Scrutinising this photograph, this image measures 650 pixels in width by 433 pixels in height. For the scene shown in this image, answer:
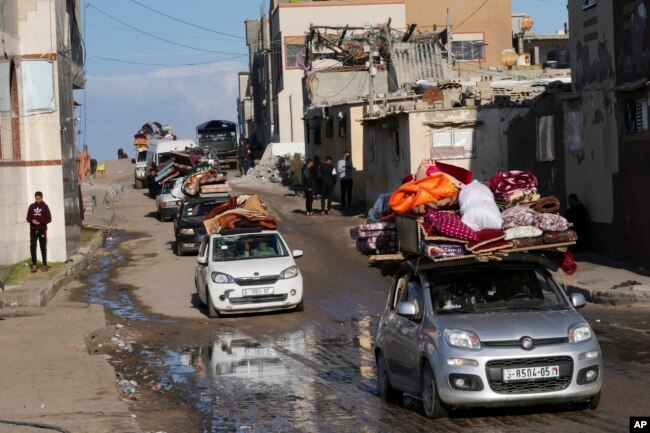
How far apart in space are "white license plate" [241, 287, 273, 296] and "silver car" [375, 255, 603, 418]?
9.29m

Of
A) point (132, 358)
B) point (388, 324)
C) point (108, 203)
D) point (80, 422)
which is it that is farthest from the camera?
point (108, 203)

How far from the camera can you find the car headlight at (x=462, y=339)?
10.3m

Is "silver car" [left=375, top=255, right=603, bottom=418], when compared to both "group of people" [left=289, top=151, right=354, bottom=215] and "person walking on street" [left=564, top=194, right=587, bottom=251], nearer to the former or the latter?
"person walking on street" [left=564, top=194, right=587, bottom=251]

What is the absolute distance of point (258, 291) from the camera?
69.3 ft

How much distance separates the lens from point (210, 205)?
33.8 metres

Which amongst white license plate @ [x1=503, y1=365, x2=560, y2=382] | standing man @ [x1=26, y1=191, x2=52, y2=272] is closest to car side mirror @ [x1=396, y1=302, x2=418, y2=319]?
white license plate @ [x1=503, y1=365, x2=560, y2=382]

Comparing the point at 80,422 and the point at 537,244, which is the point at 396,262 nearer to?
the point at 537,244

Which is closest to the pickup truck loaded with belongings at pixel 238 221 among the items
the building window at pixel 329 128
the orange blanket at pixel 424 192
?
the orange blanket at pixel 424 192

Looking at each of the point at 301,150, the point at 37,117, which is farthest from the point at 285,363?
the point at 301,150

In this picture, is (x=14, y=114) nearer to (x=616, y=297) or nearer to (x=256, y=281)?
(x=256, y=281)

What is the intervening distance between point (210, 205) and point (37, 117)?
23.3 ft

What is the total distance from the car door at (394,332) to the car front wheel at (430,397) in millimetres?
639

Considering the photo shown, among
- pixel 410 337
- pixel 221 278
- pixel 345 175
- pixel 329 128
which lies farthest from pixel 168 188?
pixel 410 337

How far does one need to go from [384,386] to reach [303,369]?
2.90m
